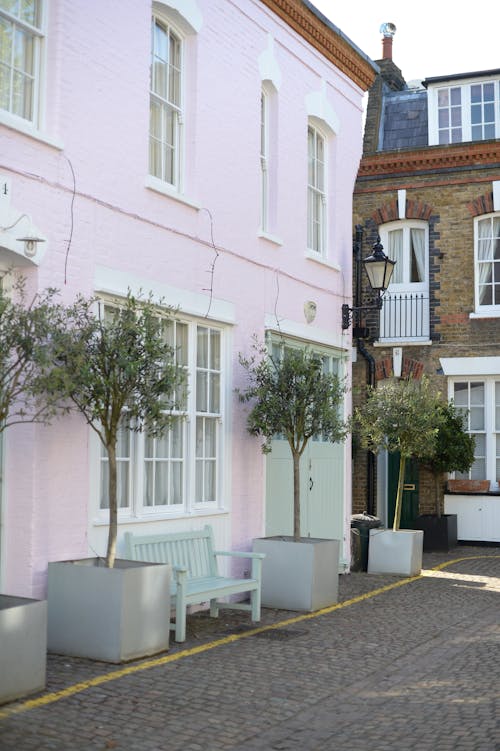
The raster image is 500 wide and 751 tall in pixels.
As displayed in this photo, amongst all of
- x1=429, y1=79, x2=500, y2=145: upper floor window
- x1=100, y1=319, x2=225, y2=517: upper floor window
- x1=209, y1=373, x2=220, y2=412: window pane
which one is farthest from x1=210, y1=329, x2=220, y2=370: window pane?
x1=429, y1=79, x2=500, y2=145: upper floor window

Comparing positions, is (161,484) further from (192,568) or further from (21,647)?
(21,647)

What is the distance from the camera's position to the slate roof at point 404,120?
69.8 feet

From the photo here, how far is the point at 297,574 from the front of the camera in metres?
10.6

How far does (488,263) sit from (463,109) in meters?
3.50

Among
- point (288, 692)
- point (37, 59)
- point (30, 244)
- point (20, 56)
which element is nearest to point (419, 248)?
point (37, 59)

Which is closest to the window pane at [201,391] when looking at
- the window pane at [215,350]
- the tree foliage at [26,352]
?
the window pane at [215,350]

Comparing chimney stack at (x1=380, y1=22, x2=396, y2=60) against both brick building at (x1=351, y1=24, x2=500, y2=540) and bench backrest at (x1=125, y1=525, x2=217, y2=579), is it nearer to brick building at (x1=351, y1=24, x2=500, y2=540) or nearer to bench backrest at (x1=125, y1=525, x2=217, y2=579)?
brick building at (x1=351, y1=24, x2=500, y2=540)

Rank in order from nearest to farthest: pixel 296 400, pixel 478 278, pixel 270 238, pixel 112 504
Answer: pixel 112 504 < pixel 296 400 < pixel 270 238 < pixel 478 278

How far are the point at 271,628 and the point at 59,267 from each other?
401 centimetres

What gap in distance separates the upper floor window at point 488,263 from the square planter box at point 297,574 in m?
9.85

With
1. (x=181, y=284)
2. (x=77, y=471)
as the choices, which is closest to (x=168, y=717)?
(x=77, y=471)

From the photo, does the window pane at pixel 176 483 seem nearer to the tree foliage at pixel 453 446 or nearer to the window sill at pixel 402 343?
the tree foliage at pixel 453 446

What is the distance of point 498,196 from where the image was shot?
19.3 m

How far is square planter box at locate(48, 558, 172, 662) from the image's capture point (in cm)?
758
